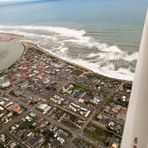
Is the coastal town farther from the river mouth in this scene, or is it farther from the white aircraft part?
the white aircraft part

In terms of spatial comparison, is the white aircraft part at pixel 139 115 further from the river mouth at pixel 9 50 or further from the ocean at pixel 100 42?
the river mouth at pixel 9 50

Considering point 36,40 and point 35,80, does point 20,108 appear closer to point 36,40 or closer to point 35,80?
point 35,80

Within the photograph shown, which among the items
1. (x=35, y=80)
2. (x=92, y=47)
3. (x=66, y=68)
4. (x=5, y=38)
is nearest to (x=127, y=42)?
(x=92, y=47)

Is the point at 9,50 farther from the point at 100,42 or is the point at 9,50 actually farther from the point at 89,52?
the point at 100,42

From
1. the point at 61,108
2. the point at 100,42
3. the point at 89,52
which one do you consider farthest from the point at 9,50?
the point at 61,108

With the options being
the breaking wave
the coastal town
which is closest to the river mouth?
the breaking wave

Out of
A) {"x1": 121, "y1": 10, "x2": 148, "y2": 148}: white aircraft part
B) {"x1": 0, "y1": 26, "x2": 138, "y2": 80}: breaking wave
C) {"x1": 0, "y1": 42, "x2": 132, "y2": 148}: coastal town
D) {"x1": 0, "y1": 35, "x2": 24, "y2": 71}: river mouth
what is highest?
{"x1": 121, "y1": 10, "x2": 148, "y2": 148}: white aircraft part
